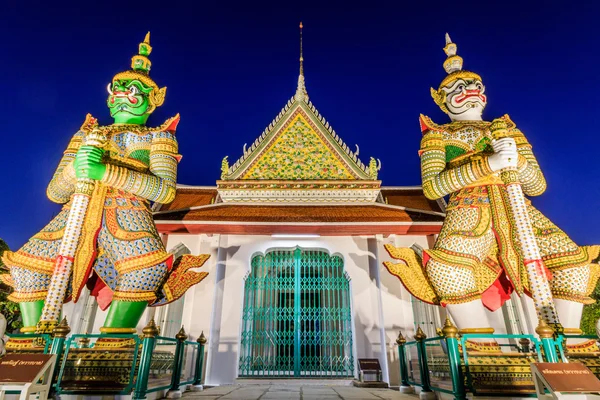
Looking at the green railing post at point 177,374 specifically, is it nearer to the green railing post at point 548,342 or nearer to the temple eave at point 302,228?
the temple eave at point 302,228

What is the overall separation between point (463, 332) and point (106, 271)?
4.50m

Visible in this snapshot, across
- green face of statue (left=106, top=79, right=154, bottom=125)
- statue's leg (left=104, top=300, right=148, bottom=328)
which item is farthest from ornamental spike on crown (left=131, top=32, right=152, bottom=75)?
statue's leg (left=104, top=300, right=148, bottom=328)

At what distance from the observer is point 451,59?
5.88 meters

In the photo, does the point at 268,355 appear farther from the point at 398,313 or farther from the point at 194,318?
the point at 398,313

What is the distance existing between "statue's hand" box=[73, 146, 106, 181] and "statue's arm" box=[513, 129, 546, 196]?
5.20 metres

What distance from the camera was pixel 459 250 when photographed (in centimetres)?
423

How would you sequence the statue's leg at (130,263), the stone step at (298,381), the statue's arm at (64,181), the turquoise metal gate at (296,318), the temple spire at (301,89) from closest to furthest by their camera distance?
the statue's leg at (130,263)
the statue's arm at (64,181)
the stone step at (298,381)
the turquoise metal gate at (296,318)
the temple spire at (301,89)

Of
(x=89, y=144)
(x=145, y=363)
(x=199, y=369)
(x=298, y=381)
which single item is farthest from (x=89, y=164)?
(x=298, y=381)

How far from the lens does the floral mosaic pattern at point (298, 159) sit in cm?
808

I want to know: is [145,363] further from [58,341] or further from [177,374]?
[177,374]

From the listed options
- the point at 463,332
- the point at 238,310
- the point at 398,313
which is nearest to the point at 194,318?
the point at 238,310

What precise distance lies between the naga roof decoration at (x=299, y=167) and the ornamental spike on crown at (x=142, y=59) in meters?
2.72

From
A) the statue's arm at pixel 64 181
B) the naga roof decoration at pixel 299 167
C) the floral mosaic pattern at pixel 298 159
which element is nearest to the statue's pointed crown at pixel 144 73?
the statue's arm at pixel 64 181

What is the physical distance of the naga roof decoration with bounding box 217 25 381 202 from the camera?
780cm
